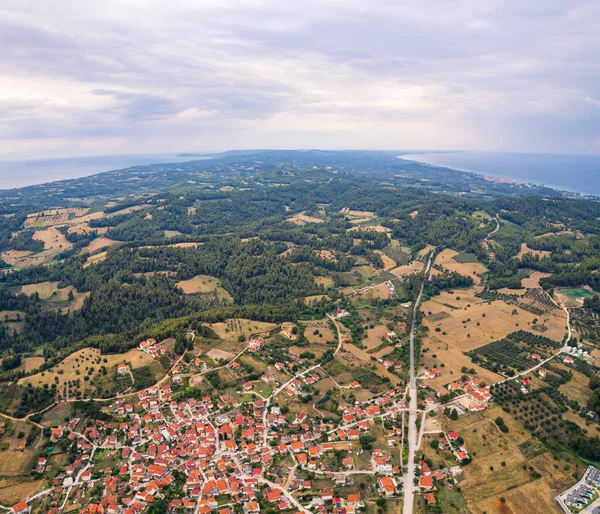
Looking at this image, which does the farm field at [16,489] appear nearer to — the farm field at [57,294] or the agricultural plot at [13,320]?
the agricultural plot at [13,320]

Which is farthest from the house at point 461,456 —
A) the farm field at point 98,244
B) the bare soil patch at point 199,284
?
the farm field at point 98,244

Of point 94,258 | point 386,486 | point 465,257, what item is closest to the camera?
point 386,486

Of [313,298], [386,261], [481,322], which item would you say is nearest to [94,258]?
[313,298]

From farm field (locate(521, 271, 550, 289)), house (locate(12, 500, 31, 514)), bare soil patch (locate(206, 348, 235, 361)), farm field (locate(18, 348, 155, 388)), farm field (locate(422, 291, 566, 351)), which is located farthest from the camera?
farm field (locate(521, 271, 550, 289))

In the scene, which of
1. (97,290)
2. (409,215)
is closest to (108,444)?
(97,290)

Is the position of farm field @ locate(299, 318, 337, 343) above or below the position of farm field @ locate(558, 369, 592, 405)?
above

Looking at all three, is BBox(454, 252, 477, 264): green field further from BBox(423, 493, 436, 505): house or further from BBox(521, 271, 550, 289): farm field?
BBox(423, 493, 436, 505): house

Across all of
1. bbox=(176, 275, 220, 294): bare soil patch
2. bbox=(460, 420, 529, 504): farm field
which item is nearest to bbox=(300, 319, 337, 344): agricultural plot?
bbox=(460, 420, 529, 504): farm field

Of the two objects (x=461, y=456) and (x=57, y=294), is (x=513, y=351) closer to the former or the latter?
(x=461, y=456)

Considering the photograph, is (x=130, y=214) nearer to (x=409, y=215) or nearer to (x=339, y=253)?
(x=339, y=253)
